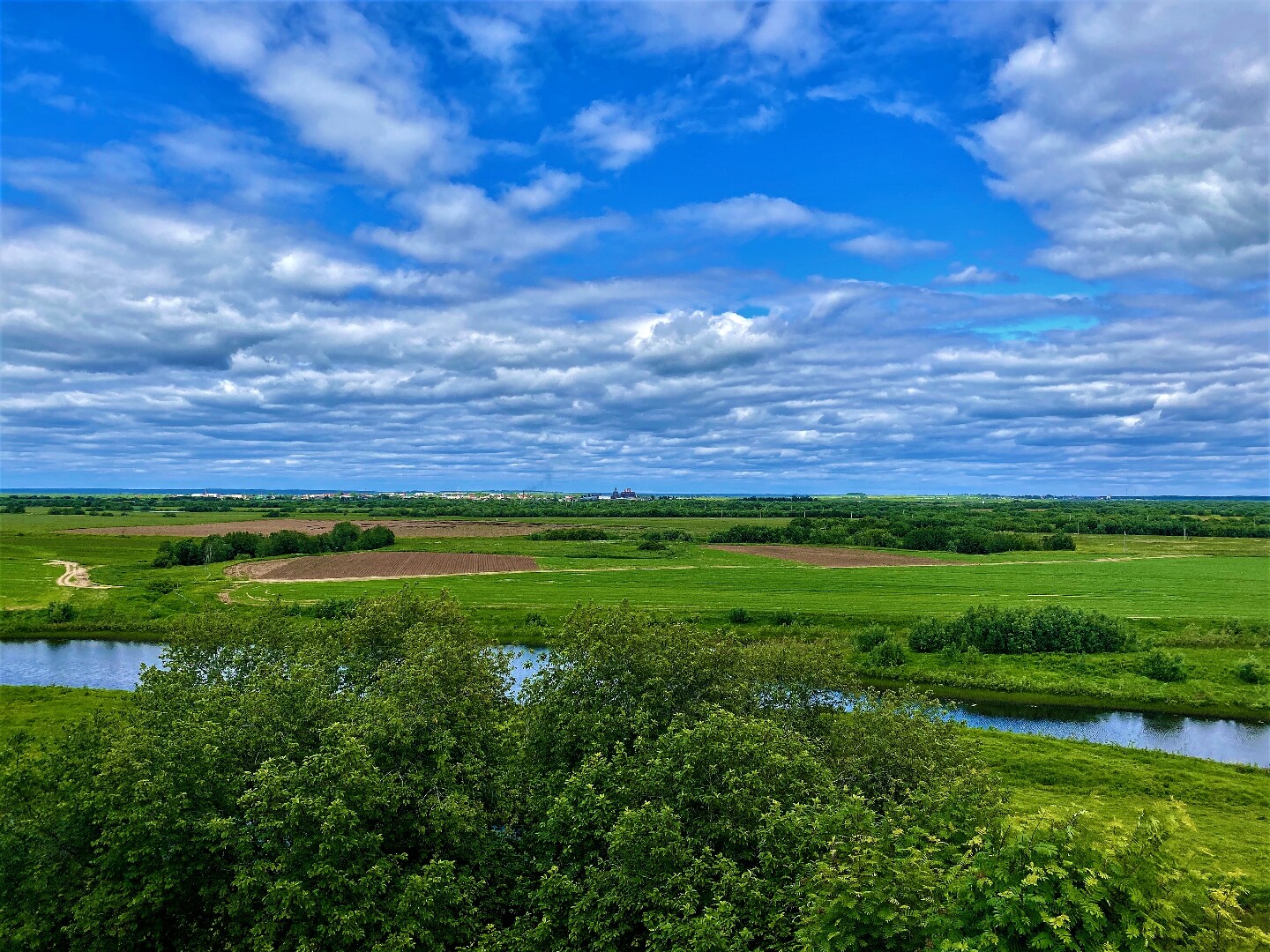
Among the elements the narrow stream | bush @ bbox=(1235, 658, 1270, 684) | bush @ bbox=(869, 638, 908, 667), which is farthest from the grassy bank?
bush @ bbox=(1235, 658, 1270, 684)

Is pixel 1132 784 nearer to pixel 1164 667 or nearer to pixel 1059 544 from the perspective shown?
pixel 1164 667

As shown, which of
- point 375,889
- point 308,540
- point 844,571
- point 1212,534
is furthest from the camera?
point 1212,534

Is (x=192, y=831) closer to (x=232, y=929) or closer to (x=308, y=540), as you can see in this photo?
(x=232, y=929)

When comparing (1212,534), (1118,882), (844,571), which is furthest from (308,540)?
(1212,534)

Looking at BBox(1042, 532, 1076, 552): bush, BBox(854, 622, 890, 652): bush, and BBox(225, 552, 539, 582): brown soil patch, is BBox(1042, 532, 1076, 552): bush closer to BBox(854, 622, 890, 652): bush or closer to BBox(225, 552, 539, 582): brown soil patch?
BBox(854, 622, 890, 652): bush

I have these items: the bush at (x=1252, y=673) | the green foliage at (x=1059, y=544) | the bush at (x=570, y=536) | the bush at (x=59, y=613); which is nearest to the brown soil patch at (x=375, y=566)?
the bush at (x=59, y=613)

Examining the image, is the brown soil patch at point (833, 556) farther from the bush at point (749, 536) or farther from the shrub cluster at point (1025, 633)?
the shrub cluster at point (1025, 633)
